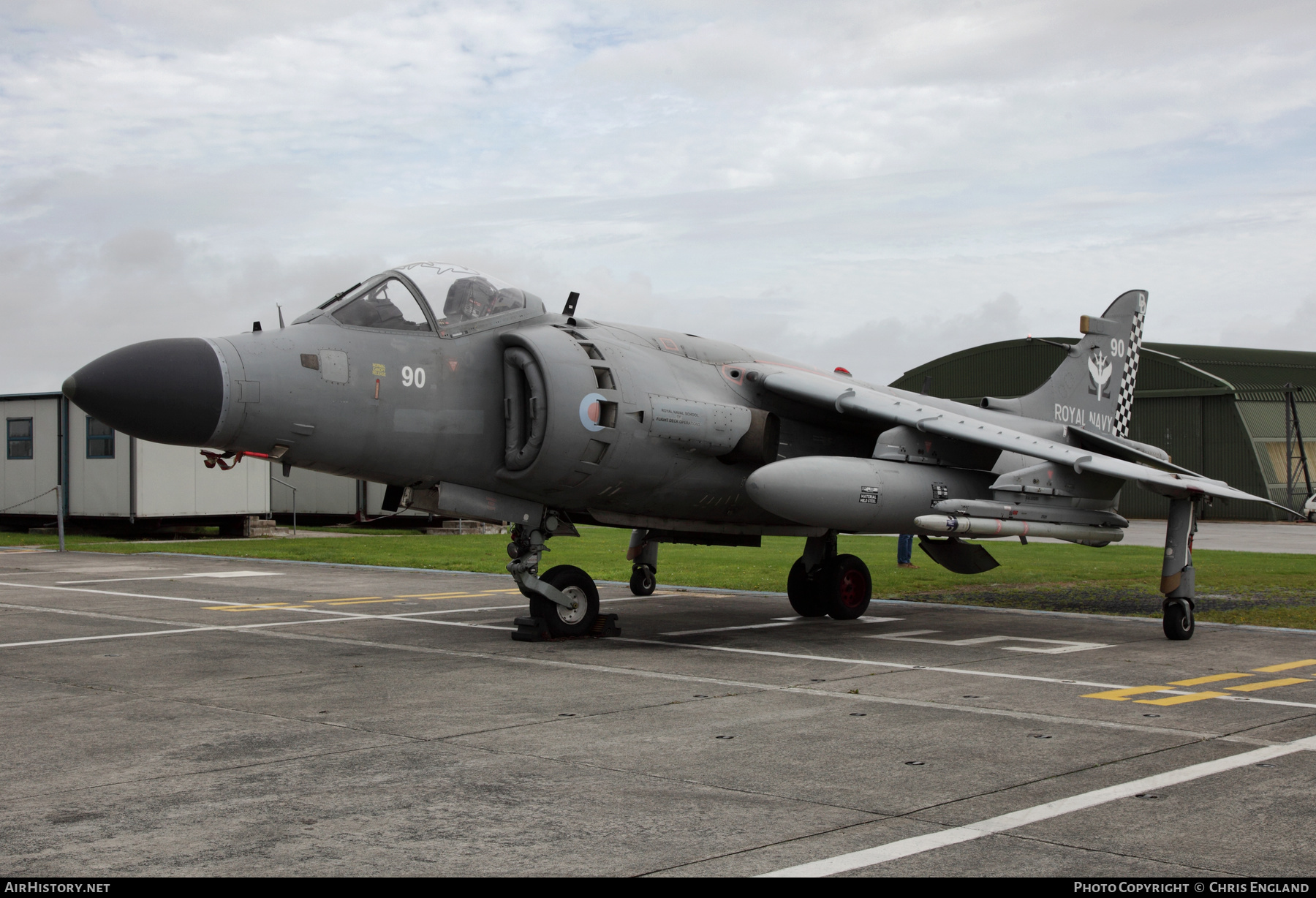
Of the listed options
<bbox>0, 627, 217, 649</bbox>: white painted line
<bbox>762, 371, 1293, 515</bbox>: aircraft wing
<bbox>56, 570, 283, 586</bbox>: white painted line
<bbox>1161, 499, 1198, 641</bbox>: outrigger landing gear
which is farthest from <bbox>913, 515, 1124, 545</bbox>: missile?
<bbox>56, 570, 283, 586</bbox>: white painted line

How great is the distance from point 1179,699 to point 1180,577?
357 centimetres

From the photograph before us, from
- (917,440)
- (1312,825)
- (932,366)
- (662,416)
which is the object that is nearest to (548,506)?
(662,416)

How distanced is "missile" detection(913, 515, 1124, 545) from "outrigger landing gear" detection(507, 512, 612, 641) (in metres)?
3.42

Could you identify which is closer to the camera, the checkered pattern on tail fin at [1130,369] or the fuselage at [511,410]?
the fuselage at [511,410]

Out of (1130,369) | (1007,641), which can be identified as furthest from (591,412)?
(1130,369)

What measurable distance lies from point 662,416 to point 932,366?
44263 millimetres

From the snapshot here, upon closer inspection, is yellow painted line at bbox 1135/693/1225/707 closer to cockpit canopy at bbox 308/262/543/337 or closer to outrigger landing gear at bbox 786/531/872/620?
outrigger landing gear at bbox 786/531/872/620

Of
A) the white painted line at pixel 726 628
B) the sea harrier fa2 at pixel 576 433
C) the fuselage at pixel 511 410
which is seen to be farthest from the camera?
the white painted line at pixel 726 628

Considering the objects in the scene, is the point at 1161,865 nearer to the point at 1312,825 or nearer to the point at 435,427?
the point at 1312,825

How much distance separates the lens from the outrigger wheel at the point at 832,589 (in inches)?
534

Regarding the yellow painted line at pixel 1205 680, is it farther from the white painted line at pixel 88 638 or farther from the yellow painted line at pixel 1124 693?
the white painted line at pixel 88 638

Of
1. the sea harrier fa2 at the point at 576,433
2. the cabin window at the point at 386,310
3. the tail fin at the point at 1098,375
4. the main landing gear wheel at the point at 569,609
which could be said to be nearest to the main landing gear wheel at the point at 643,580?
the sea harrier fa2 at the point at 576,433

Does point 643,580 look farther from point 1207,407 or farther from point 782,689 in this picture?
point 1207,407

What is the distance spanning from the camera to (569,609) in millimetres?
11219
